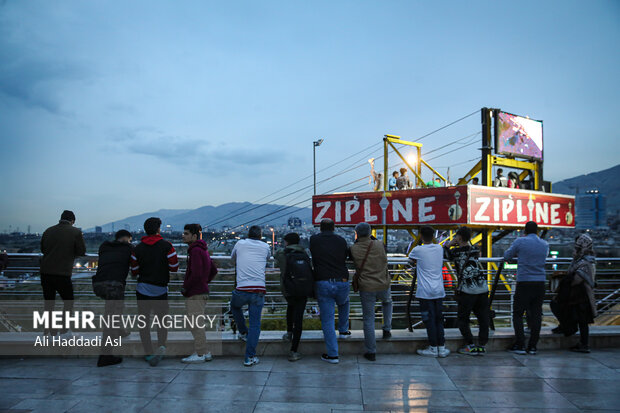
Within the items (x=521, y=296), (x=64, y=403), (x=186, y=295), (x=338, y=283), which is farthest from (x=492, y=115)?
(x=64, y=403)

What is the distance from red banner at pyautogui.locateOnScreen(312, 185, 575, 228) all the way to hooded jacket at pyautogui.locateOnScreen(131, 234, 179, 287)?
47.5 ft

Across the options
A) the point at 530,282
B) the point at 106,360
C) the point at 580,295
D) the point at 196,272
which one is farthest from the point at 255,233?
the point at 580,295

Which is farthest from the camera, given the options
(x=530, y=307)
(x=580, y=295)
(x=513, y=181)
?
(x=513, y=181)

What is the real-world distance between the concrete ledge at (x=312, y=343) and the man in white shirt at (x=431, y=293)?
30 cm

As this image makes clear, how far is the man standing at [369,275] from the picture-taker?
6203mm

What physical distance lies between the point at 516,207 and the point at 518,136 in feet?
13.8

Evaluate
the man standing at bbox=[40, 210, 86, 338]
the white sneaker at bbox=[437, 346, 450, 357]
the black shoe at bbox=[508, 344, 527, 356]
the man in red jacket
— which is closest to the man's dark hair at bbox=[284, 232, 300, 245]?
the man in red jacket

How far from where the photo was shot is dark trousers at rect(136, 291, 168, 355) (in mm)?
5977

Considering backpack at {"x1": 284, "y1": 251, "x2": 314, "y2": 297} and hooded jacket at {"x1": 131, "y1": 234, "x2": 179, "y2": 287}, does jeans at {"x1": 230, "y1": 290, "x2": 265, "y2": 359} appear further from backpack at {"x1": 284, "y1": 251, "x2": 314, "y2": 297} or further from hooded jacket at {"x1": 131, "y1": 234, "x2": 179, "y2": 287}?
hooded jacket at {"x1": 131, "y1": 234, "x2": 179, "y2": 287}

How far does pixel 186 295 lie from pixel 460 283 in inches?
169

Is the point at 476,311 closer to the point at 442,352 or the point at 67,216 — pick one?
the point at 442,352

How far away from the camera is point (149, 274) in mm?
5969

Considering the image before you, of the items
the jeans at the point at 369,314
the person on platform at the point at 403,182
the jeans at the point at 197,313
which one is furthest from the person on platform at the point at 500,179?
the jeans at the point at 197,313

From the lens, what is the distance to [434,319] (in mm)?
6352
